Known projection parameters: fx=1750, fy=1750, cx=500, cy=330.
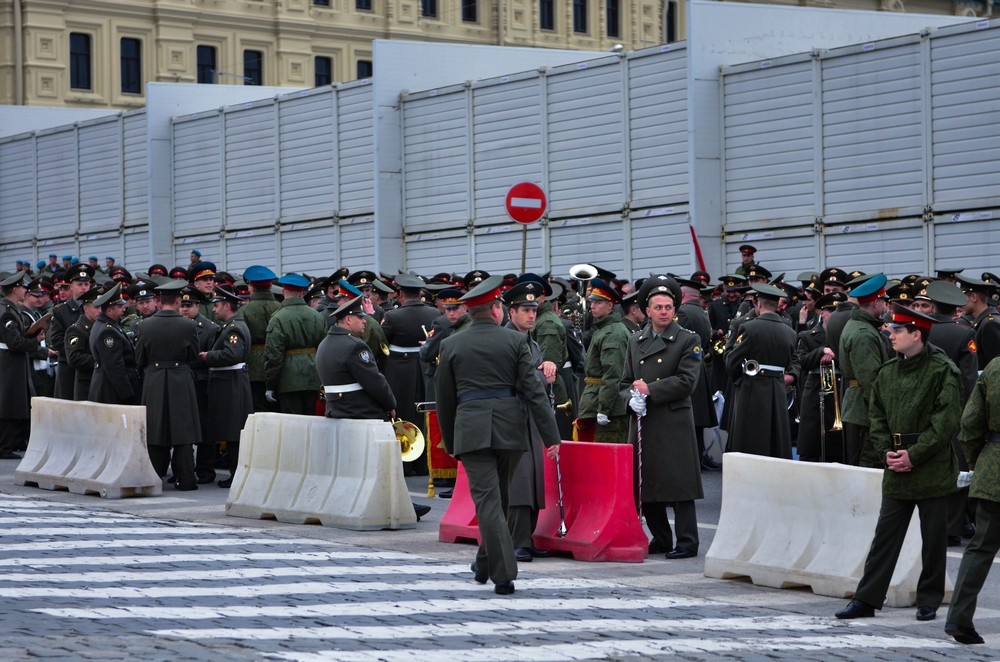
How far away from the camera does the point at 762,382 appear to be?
575 inches

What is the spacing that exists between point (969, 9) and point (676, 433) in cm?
6140

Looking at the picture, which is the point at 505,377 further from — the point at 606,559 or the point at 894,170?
the point at 894,170

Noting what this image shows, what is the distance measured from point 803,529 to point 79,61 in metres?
50.1

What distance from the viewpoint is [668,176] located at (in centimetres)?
2322

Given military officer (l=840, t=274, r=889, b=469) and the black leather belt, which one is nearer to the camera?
the black leather belt

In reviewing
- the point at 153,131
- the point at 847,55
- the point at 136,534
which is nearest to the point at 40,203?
the point at 153,131

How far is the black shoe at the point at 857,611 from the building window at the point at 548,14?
58228mm

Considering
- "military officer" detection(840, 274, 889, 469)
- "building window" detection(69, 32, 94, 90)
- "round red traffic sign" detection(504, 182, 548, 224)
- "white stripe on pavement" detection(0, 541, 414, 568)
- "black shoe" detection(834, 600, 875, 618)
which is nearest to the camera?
"black shoe" detection(834, 600, 875, 618)

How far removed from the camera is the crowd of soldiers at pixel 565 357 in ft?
39.1

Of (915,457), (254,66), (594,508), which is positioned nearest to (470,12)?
(254,66)

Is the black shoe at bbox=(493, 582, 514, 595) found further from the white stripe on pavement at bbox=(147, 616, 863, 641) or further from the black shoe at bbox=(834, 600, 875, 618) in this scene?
the black shoe at bbox=(834, 600, 875, 618)

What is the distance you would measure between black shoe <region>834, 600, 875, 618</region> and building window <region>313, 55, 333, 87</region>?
5455cm

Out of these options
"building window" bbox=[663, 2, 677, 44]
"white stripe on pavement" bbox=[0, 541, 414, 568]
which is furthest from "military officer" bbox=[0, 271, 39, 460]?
"building window" bbox=[663, 2, 677, 44]

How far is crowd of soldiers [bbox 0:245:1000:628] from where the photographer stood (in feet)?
39.1
